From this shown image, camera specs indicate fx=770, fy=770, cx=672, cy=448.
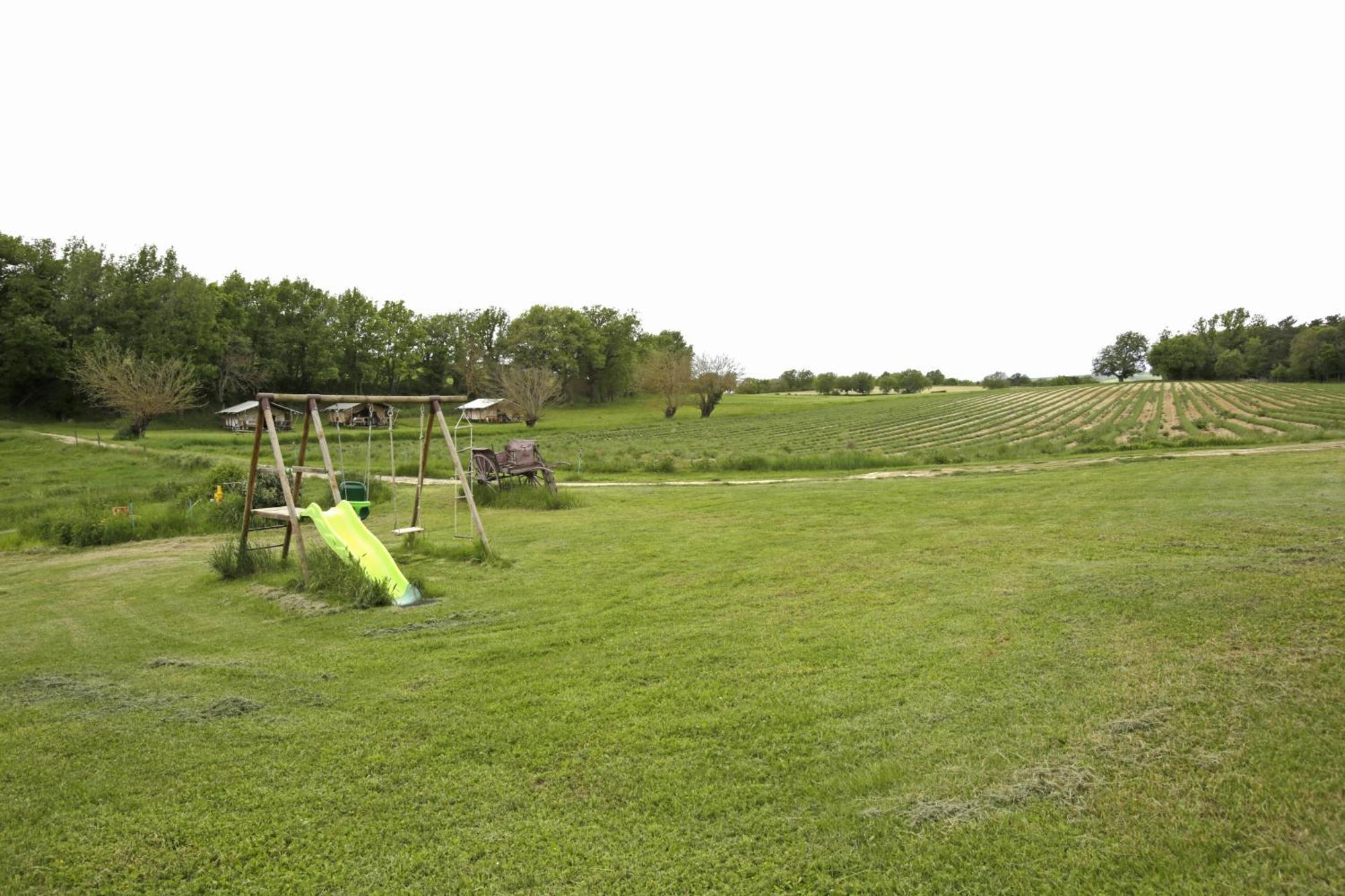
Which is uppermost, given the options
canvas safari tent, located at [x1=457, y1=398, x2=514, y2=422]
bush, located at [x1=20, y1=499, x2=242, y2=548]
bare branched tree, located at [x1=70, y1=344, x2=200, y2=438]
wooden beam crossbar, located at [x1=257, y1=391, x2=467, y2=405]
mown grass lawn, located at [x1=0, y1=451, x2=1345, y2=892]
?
bare branched tree, located at [x1=70, y1=344, x2=200, y2=438]

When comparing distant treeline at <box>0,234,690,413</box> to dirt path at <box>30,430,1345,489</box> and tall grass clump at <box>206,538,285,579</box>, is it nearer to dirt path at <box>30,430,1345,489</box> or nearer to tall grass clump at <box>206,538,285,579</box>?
dirt path at <box>30,430,1345,489</box>

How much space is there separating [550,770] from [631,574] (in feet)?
15.2

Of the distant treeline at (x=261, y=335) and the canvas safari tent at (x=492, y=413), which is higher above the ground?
the distant treeline at (x=261, y=335)

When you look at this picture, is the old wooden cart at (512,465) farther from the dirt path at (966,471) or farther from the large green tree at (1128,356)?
the large green tree at (1128,356)

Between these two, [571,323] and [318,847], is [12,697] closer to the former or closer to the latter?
[318,847]

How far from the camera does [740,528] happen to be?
11.9 metres

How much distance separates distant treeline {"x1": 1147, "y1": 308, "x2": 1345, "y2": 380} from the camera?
74.9 metres

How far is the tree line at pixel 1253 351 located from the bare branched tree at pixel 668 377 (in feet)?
200

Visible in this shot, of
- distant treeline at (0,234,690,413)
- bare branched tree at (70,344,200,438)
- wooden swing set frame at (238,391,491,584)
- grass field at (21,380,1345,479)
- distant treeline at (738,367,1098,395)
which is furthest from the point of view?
distant treeline at (738,367,1098,395)

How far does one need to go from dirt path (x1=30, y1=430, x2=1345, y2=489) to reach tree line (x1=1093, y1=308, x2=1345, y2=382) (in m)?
69.3

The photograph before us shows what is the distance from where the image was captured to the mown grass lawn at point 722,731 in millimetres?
3281

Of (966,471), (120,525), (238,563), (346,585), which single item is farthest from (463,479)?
(966,471)

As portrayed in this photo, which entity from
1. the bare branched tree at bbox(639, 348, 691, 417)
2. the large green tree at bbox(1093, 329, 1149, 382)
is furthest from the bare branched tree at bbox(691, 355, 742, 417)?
the large green tree at bbox(1093, 329, 1149, 382)

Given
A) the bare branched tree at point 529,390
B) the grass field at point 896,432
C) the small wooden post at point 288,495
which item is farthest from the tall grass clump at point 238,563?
the bare branched tree at point 529,390
